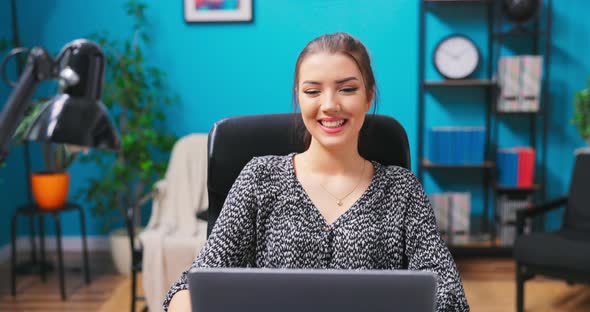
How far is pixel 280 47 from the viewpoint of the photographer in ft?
12.8

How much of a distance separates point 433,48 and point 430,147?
637 mm

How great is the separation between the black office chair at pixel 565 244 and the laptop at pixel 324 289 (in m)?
2.25

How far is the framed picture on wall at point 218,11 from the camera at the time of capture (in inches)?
152

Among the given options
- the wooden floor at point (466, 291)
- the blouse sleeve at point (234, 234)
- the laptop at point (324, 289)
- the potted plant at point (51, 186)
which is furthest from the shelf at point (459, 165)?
the laptop at point (324, 289)

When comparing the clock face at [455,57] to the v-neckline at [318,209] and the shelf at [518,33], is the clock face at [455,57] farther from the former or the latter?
the v-neckline at [318,209]

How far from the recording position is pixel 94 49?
783 millimetres

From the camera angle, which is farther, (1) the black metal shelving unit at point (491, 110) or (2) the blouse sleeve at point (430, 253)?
(1) the black metal shelving unit at point (491, 110)

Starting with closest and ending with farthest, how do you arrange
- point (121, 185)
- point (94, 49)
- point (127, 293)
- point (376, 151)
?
point (94, 49) → point (376, 151) → point (127, 293) → point (121, 185)

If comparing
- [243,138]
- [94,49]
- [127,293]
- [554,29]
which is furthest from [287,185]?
[554,29]

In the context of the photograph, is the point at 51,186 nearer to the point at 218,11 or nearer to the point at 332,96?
the point at 218,11

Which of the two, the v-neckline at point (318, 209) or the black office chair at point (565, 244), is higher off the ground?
the v-neckline at point (318, 209)

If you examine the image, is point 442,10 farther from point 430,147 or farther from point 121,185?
point 121,185

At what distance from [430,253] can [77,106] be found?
83 centimetres

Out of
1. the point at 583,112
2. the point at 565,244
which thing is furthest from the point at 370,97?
the point at 583,112
